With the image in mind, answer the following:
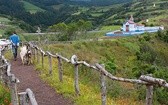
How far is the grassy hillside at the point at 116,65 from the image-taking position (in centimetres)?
1398

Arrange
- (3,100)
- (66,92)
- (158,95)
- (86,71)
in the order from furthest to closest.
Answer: (86,71) → (158,95) → (66,92) → (3,100)

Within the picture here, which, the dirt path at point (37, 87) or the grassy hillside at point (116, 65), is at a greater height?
the dirt path at point (37, 87)

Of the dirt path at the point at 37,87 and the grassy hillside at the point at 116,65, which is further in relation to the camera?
the grassy hillside at the point at 116,65

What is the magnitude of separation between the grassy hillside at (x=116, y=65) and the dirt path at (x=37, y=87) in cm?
33

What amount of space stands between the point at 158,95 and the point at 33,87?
5267mm

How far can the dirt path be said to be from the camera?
12.7 metres

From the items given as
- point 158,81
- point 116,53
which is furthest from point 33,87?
point 116,53

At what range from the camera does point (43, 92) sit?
1412 centimetres

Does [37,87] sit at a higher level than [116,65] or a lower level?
higher

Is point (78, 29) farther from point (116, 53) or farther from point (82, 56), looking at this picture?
point (82, 56)

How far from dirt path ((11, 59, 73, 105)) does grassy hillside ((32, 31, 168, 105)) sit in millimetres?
326

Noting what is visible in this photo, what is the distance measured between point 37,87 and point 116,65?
20112 mm

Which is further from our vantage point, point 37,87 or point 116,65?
point 116,65

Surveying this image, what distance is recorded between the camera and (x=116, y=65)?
34750 millimetres
